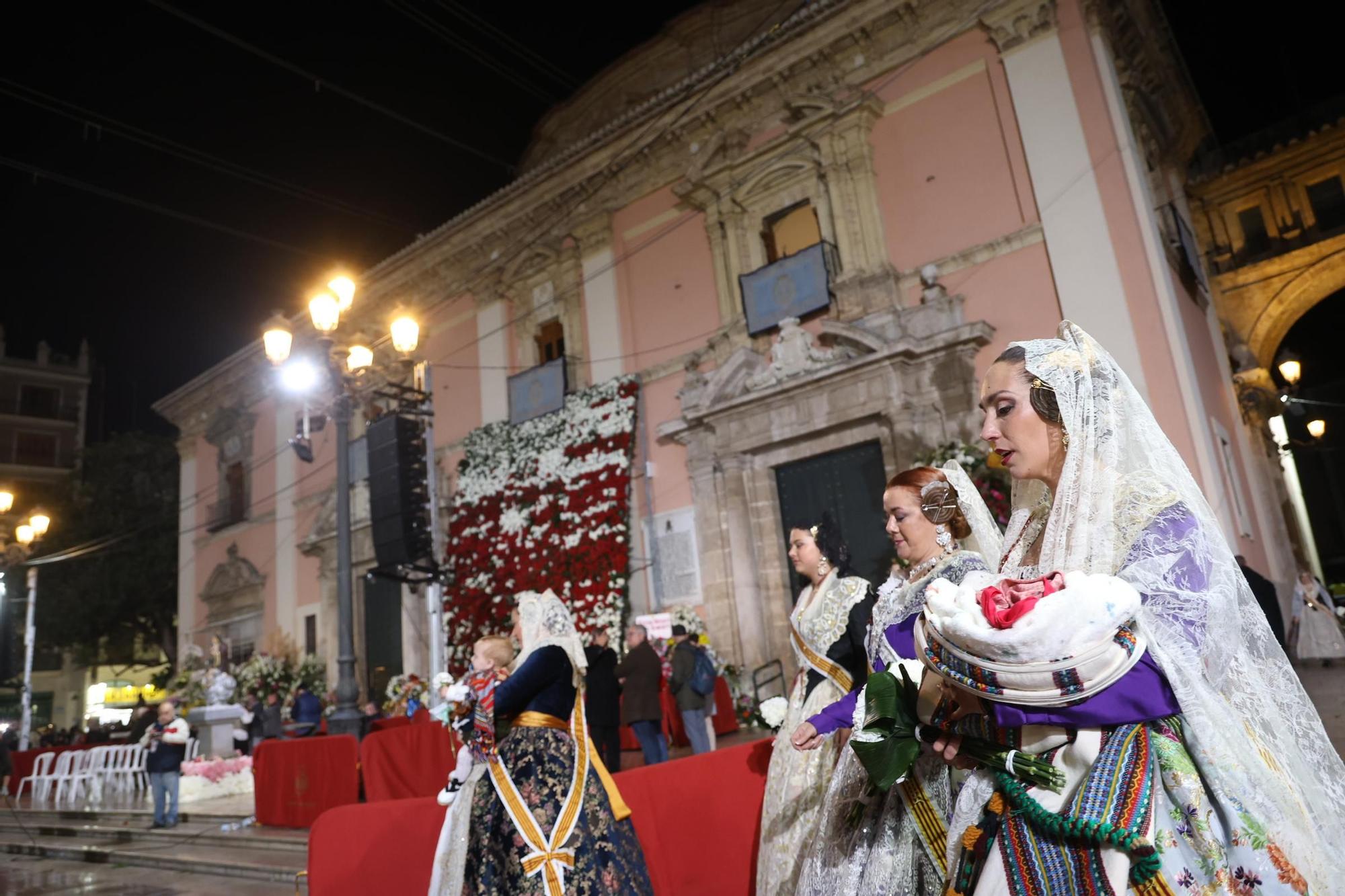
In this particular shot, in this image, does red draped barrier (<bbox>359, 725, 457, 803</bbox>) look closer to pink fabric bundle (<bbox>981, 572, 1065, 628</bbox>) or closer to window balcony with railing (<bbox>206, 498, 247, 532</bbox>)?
pink fabric bundle (<bbox>981, 572, 1065, 628</bbox>)

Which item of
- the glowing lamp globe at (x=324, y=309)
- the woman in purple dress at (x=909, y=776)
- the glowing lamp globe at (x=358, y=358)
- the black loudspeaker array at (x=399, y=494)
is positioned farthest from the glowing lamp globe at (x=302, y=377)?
the woman in purple dress at (x=909, y=776)

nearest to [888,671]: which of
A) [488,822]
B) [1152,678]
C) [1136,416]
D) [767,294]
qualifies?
[1152,678]

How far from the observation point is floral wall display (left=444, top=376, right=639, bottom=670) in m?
12.9

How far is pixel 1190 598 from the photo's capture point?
1.52 metres

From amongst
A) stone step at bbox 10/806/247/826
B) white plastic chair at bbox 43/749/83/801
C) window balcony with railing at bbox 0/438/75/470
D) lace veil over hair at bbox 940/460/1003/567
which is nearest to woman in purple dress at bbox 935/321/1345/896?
lace veil over hair at bbox 940/460/1003/567

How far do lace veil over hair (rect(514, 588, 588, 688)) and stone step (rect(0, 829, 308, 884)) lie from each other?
11.0 ft

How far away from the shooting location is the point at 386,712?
44.7 ft

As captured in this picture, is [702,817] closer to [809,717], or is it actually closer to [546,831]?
[546,831]

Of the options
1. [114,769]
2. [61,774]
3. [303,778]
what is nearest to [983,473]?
[303,778]

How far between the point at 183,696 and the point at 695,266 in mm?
12334

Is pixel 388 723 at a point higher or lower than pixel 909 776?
lower

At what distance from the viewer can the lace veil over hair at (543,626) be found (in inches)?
153

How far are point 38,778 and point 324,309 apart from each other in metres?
10.1

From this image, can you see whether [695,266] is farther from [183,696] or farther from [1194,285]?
[183,696]
